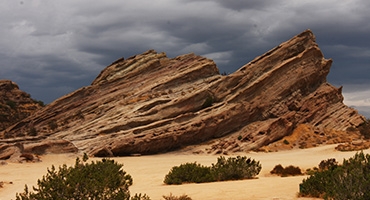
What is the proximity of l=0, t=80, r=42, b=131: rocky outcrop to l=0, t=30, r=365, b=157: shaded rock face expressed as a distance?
41.5ft

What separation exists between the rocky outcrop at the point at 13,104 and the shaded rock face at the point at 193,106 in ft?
41.5

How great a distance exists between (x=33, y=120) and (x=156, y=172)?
26371mm

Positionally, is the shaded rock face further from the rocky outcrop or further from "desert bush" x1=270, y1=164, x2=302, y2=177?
"desert bush" x1=270, y1=164, x2=302, y2=177

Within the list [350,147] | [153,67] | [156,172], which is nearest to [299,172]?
[156,172]

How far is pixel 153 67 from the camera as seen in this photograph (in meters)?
51.6

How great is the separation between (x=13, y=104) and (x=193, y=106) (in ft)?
119

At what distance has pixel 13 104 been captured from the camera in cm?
6500

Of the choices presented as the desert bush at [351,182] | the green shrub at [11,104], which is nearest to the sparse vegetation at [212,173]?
the desert bush at [351,182]

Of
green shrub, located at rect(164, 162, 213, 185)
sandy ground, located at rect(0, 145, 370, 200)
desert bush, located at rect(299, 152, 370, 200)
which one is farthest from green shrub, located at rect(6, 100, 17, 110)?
desert bush, located at rect(299, 152, 370, 200)

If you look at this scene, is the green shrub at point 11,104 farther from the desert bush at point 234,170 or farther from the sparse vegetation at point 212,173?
the desert bush at point 234,170

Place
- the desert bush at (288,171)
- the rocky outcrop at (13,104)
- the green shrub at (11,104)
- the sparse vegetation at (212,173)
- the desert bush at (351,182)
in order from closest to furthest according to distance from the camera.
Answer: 1. the desert bush at (351,182)
2. the sparse vegetation at (212,173)
3. the desert bush at (288,171)
4. the rocky outcrop at (13,104)
5. the green shrub at (11,104)

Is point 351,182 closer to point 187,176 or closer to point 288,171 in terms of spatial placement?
point 187,176

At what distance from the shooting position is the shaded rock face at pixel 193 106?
3956 cm

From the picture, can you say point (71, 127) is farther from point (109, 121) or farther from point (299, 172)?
point (299, 172)
